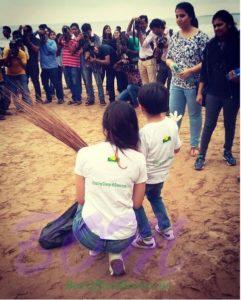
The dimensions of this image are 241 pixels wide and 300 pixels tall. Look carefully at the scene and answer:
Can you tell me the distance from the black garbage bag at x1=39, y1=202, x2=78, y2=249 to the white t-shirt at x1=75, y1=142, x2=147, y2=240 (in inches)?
22.5

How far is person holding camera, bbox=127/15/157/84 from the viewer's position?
579cm

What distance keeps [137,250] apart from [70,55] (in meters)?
5.66

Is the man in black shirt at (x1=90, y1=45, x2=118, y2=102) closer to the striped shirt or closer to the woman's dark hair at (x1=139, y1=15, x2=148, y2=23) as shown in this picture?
the striped shirt

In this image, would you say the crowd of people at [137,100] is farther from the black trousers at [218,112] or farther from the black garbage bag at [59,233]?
the black garbage bag at [59,233]

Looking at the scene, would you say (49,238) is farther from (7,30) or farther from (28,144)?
(7,30)

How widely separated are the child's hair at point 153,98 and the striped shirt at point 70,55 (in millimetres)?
5186

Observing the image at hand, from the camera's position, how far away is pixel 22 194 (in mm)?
3486

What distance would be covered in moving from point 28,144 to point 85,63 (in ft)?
9.19

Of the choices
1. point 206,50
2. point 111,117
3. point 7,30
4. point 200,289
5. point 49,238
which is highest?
point 7,30

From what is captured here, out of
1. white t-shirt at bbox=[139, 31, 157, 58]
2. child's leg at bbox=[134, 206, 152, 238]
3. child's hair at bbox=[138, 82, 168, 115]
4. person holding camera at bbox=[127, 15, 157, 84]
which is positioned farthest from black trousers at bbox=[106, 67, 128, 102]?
child's leg at bbox=[134, 206, 152, 238]

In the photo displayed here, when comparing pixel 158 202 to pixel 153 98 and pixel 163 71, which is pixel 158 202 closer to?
pixel 153 98

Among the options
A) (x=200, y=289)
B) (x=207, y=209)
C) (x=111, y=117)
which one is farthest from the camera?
(x=207, y=209)

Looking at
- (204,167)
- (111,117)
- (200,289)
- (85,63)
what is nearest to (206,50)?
(204,167)

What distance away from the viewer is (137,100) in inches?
167
